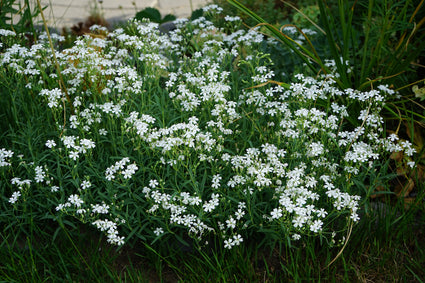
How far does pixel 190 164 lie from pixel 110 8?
5.47 meters

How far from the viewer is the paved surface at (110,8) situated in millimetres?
7169

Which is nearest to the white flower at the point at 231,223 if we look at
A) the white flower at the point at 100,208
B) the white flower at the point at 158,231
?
the white flower at the point at 158,231

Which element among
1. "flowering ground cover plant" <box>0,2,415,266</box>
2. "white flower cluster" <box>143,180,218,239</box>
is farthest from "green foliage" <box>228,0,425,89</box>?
"white flower cluster" <box>143,180,218,239</box>

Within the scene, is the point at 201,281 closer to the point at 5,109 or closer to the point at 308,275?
the point at 308,275

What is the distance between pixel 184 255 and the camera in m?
3.02

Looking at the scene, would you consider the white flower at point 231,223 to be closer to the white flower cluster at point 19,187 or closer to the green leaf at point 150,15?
the white flower cluster at point 19,187

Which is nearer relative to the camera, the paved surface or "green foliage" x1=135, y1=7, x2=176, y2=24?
"green foliage" x1=135, y1=7, x2=176, y2=24

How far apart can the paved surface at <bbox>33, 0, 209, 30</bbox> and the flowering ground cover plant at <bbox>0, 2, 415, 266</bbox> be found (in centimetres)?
357

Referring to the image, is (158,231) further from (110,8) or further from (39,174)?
(110,8)

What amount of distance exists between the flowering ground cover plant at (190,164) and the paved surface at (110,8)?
357 cm

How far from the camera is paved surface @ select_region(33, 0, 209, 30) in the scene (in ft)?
23.5

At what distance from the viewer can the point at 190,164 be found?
9.30 ft

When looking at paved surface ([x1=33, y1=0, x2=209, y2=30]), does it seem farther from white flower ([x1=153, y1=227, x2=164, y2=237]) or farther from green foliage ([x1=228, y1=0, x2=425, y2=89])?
white flower ([x1=153, y1=227, x2=164, y2=237])

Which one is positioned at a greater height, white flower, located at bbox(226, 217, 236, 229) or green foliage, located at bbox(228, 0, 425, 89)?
green foliage, located at bbox(228, 0, 425, 89)
